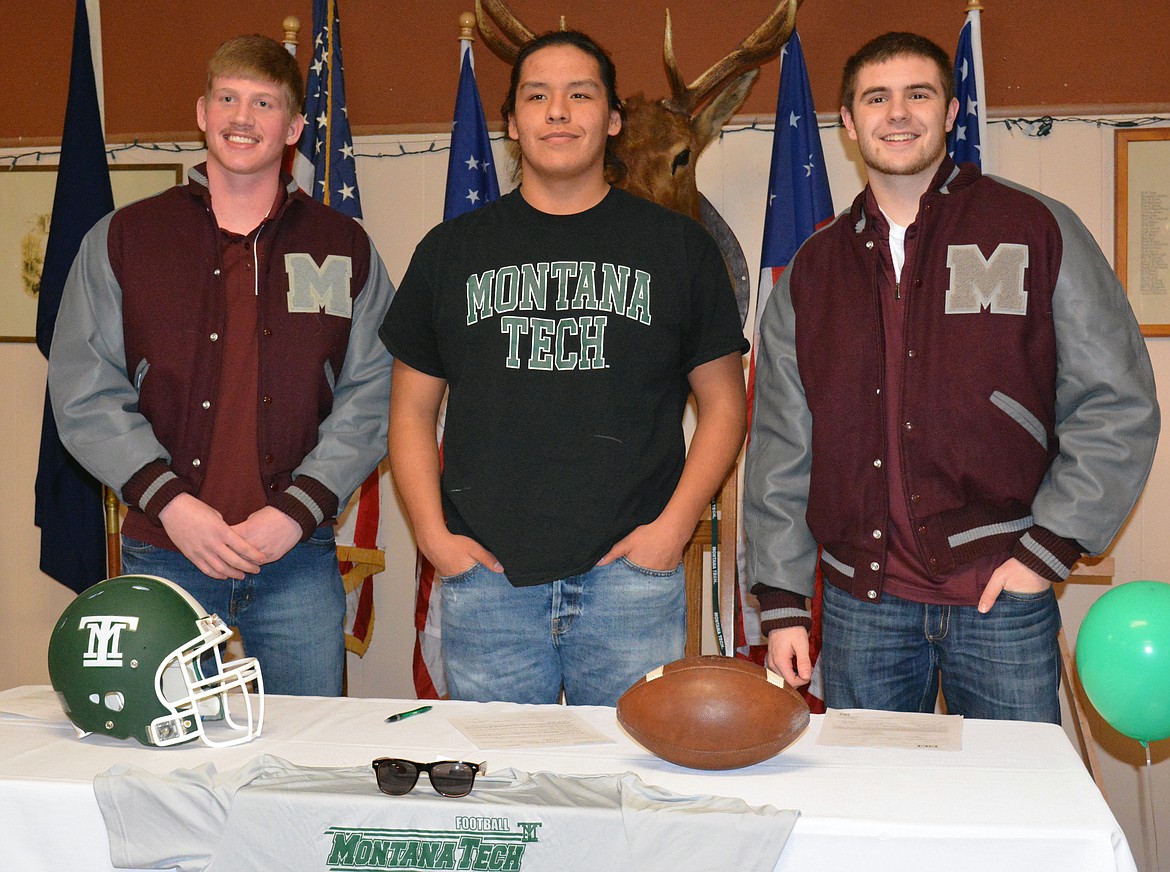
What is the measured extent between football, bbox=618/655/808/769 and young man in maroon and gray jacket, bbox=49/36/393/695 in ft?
3.30

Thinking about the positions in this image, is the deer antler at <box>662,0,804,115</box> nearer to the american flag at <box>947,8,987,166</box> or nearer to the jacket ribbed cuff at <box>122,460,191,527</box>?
the american flag at <box>947,8,987,166</box>

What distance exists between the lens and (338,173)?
12.0ft

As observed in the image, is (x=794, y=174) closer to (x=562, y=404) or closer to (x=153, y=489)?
(x=562, y=404)

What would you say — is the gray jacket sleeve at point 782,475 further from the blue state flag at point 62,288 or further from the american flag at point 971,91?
the blue state flag at point 62,288

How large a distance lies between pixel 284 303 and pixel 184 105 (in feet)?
6.35

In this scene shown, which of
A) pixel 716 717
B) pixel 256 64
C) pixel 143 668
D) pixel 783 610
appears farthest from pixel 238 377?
pixel 716 717

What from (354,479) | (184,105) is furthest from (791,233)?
(184,105)

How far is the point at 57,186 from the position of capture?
3604 mm

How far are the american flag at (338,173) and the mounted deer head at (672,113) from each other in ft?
1.72

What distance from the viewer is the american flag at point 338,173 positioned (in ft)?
11.7

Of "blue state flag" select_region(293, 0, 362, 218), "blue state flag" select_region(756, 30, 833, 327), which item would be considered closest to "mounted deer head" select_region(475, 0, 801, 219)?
"blue state flag" select_region(756, 30, 833, 327)

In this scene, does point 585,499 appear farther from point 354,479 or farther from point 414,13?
point 414,13

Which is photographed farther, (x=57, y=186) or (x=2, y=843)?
(x=57, y=186)

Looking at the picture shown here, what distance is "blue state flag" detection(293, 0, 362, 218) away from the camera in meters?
3.58
